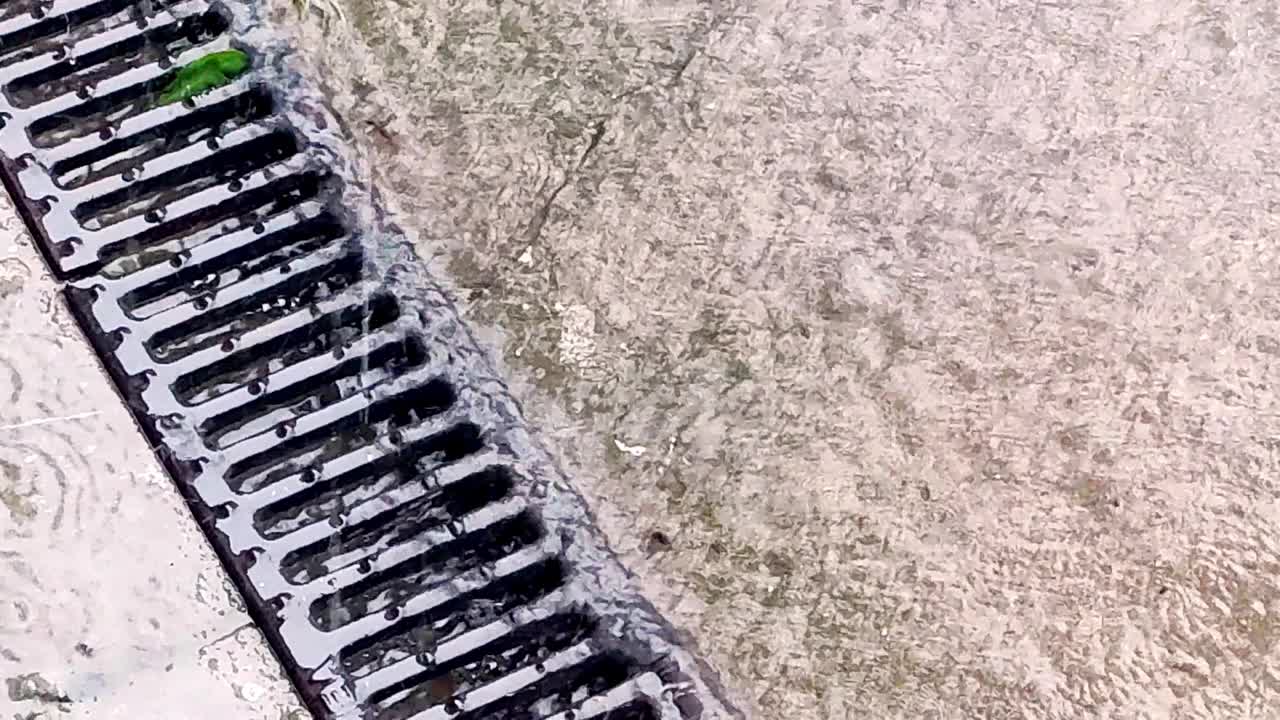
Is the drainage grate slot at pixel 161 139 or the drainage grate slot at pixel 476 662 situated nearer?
the drainage grate slot at pixel 476 662

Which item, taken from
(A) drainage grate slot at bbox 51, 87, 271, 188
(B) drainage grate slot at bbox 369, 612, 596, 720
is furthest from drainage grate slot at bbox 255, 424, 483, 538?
(A) drainage grate slot at bbox 51, 87, 271, 188

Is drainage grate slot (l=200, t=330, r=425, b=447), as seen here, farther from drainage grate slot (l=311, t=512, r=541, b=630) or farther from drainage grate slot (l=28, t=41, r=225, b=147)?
drainage grate slot (l=28, t=41, r=225, b=147)

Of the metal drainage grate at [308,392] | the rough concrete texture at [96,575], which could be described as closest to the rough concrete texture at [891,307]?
the metal drainage grate at [308,392]

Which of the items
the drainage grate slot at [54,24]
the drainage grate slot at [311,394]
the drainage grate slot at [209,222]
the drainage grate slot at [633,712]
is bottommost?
the drainage grate slot at [633,712]

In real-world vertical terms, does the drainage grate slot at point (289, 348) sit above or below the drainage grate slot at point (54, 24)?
below

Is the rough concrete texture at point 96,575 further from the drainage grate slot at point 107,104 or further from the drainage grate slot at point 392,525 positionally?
the drainage grate slot at point 107,104

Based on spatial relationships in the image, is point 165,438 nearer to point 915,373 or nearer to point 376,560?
point 376,560

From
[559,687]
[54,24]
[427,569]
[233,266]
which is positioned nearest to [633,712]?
[559,687]
